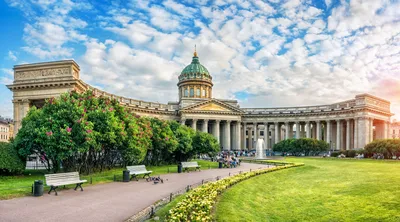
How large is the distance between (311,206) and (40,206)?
11930mm

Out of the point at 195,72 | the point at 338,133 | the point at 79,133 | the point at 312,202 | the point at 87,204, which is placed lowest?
the point at 312,202

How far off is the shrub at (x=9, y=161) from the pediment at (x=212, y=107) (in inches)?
2058

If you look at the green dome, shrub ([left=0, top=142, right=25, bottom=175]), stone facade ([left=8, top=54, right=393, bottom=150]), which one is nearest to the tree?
shrub ([left=0, top=142, right=25, bottom=175])

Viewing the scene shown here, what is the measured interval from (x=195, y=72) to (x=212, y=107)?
18.1 m

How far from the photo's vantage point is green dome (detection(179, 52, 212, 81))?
88.3m

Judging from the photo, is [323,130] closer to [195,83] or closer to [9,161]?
[195,83]

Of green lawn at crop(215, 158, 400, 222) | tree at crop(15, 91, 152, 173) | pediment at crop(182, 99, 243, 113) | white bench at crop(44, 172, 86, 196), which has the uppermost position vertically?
pediment at crop(182, 99, 243, 113)

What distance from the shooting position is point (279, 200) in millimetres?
14781

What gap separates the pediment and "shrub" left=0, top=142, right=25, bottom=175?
52.3 m

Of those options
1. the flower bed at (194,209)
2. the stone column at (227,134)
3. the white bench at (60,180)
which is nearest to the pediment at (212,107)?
the stone column at (227,134)

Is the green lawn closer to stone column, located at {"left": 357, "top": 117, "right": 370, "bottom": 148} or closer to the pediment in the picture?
stone column, located at {"left": 357, "top": 117, "right": 370, "bottom": 148}

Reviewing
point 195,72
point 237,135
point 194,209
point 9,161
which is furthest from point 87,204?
point 195,72

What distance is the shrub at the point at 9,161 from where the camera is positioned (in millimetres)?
20230

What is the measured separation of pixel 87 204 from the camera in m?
13.0
